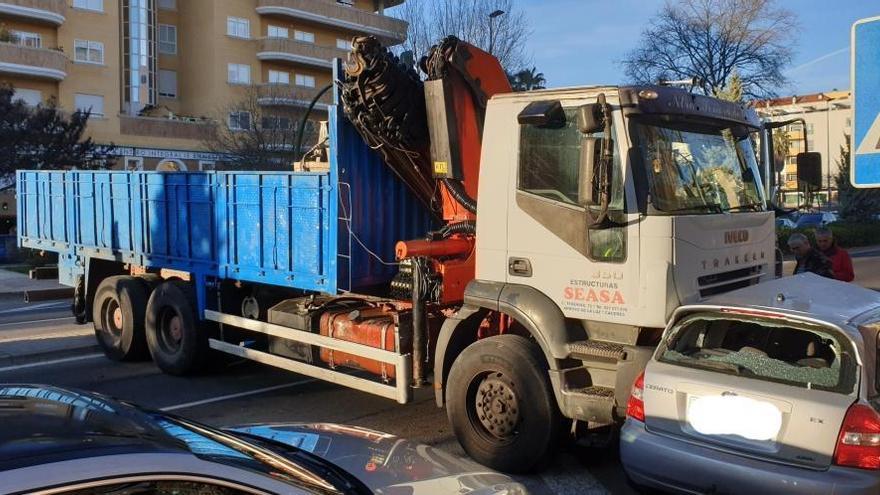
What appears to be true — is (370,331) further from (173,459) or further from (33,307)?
(33,307)

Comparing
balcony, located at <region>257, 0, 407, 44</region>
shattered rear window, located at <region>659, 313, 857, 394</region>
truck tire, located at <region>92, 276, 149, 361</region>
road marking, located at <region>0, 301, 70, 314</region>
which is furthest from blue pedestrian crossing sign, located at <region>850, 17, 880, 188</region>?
balcony, located at <region>257, 0, 407, 44</region>

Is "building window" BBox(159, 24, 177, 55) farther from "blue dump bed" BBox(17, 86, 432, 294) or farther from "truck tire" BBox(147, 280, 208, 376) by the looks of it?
"truck tire" BBox(147, 280, 208, 376)

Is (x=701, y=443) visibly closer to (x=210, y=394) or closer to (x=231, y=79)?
(x=210, y=394)

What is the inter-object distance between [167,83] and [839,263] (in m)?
45.2

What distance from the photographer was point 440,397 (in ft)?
18.9

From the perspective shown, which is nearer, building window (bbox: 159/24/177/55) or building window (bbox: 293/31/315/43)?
building window (bbox: 159/24/177/55)

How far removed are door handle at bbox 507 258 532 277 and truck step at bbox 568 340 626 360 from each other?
2.15 ft

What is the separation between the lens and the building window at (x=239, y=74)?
152 ft

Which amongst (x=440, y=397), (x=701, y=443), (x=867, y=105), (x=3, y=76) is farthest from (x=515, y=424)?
(x=3, y=76)

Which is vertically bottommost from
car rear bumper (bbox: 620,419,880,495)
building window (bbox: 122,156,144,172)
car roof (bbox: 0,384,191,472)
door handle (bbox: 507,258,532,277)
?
car rear bumper (bbox: 620,419,880,495)

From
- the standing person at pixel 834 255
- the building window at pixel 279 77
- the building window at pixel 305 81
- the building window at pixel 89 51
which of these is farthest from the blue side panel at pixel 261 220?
the building window at pixel 305 81

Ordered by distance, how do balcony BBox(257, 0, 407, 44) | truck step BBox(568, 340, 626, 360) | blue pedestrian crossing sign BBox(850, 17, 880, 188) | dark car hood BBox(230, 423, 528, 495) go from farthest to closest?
balcony BBox(257, 0, 407, 44) < truck step BBox(568, 340, 626, 360) < blue pedestrian crossing sign BBox(850, 17, 880, 188) < dark car hood BBox(230, 423, 528, 495)

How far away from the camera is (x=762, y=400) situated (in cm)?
386

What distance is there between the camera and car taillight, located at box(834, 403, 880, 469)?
3.53 metres
